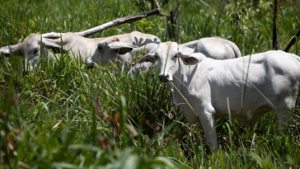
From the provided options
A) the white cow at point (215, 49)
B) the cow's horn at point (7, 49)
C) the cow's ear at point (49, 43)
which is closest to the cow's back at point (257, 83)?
the white cow at point (215, 49)

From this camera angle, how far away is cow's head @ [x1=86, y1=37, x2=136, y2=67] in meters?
5.05

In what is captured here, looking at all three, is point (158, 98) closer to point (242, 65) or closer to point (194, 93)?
point (194, 93)

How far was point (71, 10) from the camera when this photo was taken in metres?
7.32

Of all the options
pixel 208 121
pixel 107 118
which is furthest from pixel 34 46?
pixel 208 121

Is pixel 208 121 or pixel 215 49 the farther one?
pixel 215 49

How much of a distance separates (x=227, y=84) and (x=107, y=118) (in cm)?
116

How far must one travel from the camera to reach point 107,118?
3668 mm

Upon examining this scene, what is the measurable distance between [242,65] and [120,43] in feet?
6.41

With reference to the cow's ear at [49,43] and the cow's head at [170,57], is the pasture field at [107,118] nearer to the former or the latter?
the cow's head at [170,57]

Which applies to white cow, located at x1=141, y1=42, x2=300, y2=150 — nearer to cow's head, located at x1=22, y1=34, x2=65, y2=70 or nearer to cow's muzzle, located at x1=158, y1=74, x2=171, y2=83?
cow's muzzle, located at x1=158, y1=74, x2=171, y2=83

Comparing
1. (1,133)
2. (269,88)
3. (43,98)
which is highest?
(1,133)

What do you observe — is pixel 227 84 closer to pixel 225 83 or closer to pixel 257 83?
pixel 225 83

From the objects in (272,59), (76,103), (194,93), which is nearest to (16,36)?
(76,103)

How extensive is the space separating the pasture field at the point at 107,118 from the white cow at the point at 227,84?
17 centimetres
